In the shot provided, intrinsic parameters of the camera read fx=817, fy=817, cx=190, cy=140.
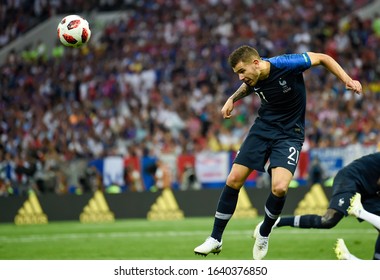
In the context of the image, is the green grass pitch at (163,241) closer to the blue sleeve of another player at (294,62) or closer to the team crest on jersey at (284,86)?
the team crest on jersey at (284,86)

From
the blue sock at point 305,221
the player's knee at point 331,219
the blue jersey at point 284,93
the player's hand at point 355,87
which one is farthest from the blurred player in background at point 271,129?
the player's knee at point 331,219

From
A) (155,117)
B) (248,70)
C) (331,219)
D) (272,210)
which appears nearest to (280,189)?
(272,210)

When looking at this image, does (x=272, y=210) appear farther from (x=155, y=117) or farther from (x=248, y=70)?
(x=155, y=117)

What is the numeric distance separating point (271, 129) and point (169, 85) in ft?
58.7

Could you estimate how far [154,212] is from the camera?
69.5 ft

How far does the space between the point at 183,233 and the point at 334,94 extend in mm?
9728

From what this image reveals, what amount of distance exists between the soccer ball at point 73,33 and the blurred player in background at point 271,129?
267 centimetres

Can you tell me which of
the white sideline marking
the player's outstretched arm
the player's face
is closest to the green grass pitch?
the white sideline marking

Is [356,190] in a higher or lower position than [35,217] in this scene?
higher

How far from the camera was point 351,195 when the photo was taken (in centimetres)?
1021

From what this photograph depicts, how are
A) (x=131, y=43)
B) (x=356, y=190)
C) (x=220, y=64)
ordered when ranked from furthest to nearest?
(x=131, y=43)
(x=220, y=64)
(x=356, y=190)
